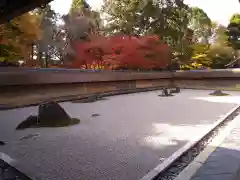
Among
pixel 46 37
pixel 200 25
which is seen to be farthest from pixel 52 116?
pixel 200 25

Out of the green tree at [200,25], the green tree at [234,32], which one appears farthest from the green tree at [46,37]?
the green tree at [234,32]

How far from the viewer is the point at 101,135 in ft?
16.6

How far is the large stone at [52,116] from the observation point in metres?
6.08

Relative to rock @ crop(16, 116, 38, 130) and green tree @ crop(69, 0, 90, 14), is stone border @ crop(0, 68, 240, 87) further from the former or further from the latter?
green tree @ crop(69, 0, 90, 14)

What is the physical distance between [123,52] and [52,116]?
386 inches

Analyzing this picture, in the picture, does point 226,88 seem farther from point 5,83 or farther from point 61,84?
point 5,83

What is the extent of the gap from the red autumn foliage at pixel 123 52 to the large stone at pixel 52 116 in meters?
9.27

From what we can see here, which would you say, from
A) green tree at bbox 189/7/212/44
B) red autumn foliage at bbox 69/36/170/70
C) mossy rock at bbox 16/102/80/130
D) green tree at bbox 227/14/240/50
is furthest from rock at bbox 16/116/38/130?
green tree at bbox 189/7/212/44

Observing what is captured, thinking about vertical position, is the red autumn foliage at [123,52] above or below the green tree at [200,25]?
below

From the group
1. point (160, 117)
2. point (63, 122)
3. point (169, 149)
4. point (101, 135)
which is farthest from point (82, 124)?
point (169, 149)

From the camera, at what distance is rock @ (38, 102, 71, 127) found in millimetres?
6094

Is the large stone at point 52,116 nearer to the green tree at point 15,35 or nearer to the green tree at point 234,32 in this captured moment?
the green tree at point 15,35

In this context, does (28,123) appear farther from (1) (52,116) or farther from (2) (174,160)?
(2) (174,160)

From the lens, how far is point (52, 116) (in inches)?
245
